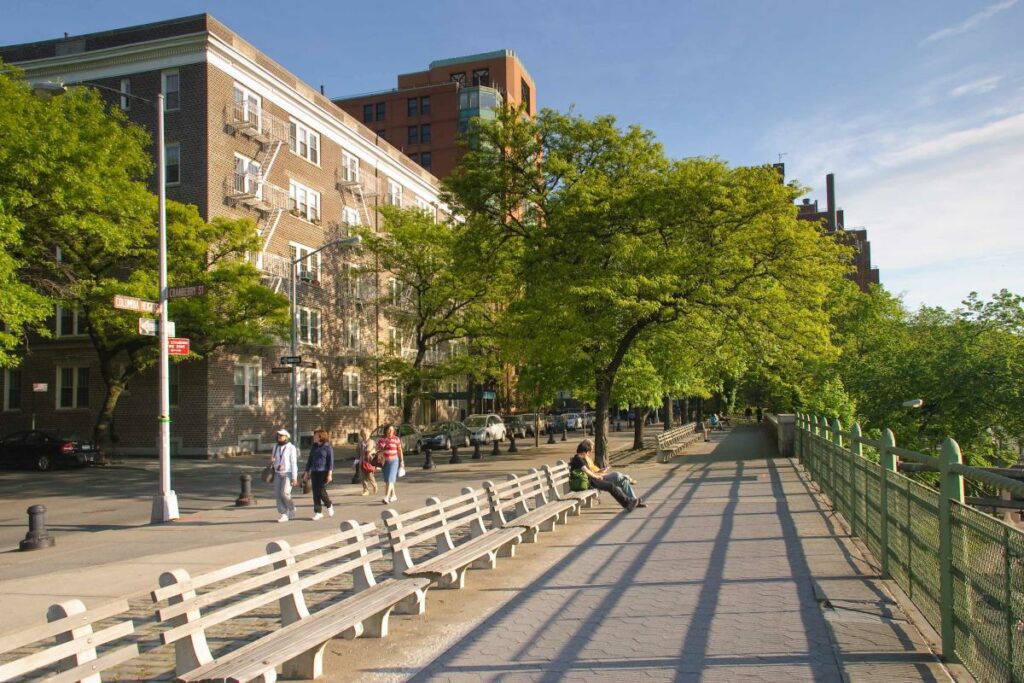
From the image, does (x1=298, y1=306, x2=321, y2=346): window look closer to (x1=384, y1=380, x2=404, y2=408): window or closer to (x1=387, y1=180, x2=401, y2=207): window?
(x1=384, y1=380, x2=404, y2=408): window

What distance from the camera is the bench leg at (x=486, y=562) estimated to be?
982 cm

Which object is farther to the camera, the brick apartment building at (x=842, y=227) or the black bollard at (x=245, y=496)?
the brick apartment building at (x=842, y=227)

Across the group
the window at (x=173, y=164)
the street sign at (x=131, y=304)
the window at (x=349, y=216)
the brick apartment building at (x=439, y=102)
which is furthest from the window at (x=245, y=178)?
the brick apartment building at (x=439, y=102)

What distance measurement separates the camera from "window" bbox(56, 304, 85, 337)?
3584cm

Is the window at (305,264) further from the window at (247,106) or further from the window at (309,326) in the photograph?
the window at (247,106)

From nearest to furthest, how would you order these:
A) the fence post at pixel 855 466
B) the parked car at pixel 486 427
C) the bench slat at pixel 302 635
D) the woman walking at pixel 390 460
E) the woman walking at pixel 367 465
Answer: the bench slat at pixel 302 635, the fence post at pixel 855 466, the woman walking at pixel 390 460, the woman walking at pixel 367 465, the parked car at pixel 486 427

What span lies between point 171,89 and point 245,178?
4766 mm

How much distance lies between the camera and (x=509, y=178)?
2419cm

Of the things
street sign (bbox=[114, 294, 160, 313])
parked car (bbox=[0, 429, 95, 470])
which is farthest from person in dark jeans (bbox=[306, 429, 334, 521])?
parked car (bbox=[0, 429, 95, 470])

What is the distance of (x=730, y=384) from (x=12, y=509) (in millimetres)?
58745

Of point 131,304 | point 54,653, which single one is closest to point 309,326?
point 131,304

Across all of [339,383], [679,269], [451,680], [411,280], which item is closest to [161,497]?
[451,680]

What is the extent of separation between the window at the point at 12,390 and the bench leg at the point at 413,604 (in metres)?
36.8

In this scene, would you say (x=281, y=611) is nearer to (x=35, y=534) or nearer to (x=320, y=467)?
(x=35, y=534)
